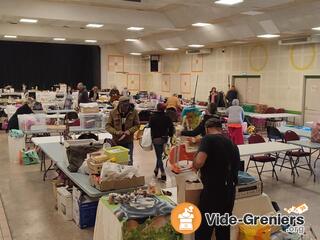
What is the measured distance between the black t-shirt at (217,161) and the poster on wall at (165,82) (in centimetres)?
1467

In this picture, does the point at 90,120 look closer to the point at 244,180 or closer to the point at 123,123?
the point at 123,123

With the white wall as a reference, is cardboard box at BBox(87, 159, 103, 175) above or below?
below

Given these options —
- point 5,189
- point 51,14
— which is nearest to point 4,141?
point 51,14

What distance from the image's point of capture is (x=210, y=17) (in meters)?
9.02

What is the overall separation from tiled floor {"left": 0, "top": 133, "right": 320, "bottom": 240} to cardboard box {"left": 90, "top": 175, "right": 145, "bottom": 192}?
30.8 inches

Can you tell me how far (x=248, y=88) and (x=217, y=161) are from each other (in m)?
10.8

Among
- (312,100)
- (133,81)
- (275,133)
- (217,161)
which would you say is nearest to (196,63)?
(133,81)

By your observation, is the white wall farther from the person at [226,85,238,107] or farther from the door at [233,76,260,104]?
the person at [226,85,238,107]

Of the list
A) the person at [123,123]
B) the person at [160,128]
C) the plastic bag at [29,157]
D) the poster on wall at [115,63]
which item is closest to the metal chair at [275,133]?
the person at [160,128]

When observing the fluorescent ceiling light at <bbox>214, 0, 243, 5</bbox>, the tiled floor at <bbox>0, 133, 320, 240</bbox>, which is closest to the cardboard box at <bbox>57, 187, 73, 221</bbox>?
the tiled floor at <bbox>0, 133, 320, 240</bbox>

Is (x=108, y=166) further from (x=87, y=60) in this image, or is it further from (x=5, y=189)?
(x=87, y=60)

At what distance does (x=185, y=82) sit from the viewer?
16625 mm

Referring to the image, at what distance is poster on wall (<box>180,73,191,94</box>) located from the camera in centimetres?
1634

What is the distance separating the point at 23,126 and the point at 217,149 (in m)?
5.79
